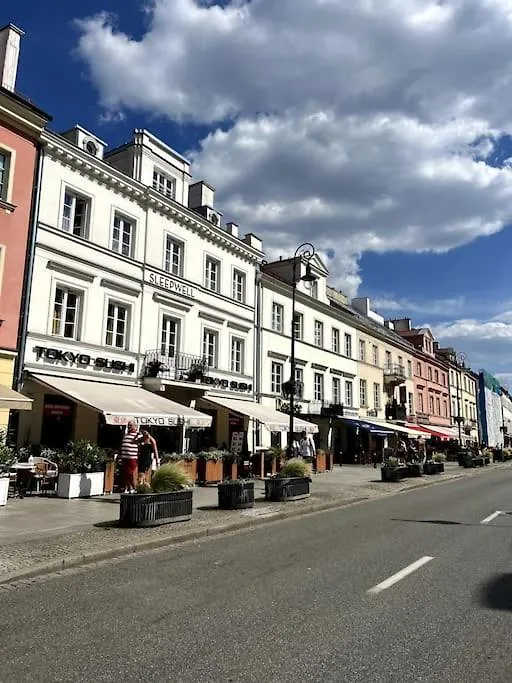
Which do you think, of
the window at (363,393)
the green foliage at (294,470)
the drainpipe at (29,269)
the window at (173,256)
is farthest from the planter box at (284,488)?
the window at (363,393)

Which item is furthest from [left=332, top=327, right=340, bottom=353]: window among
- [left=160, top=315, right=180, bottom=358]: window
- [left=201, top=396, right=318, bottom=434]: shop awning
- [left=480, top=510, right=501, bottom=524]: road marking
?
[left=480, top=510, right=501, bottom=524]: road marking

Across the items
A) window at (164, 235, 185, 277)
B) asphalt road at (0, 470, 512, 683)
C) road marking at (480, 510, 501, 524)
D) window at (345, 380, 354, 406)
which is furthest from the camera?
window at (345, 380, 354, 406)

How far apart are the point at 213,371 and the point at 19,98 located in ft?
43.0

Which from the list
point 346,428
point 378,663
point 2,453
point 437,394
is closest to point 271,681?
point 378,663

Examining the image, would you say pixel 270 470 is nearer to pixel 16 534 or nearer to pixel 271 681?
pixel 16 534

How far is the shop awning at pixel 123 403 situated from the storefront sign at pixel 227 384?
4378mm

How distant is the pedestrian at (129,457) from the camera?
45.7 ft

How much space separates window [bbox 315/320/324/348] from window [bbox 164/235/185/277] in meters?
12.4

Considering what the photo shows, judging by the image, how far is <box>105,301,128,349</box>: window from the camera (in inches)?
814

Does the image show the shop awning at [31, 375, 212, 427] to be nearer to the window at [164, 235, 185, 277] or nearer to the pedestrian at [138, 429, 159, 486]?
the pedestrian at [138, 429, 159, 486]

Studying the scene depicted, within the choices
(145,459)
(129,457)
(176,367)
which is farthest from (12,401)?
(176,367)

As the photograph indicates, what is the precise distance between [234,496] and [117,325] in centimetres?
1036

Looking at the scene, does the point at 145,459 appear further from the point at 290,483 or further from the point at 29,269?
the point at 29,269

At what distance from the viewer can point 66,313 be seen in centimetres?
1922
